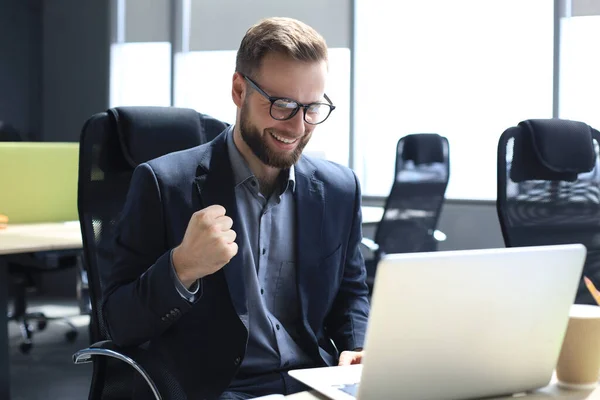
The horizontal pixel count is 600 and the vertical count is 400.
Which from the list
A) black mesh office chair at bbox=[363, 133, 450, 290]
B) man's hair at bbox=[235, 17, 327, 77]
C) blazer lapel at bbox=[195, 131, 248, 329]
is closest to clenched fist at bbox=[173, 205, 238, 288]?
blazer lapel at bbox=[195, 131, 248, 329]

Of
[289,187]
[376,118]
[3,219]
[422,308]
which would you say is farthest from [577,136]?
[376,118]

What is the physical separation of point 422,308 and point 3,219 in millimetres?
2877

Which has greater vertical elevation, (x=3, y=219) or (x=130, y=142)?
(x=130, y=142)

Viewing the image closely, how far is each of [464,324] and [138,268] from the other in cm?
Result: 77

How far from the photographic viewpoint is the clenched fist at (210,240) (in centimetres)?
133

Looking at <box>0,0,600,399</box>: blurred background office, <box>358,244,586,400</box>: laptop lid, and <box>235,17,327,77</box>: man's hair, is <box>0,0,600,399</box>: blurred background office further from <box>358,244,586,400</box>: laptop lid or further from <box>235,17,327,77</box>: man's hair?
<box>358,244,586,400</box>: laptop lid

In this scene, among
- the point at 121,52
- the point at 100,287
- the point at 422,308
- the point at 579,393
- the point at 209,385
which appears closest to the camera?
the point at 422,308

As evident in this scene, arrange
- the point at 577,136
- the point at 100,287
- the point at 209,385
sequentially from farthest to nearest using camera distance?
the point at 577,136
the point at 100,287
the point at 209,385

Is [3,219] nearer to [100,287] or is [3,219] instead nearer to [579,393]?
[100,287]

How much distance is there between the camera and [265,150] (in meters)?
1.66

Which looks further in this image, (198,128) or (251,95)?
(198,128)

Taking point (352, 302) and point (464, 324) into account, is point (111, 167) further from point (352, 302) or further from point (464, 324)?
point (464, 324)

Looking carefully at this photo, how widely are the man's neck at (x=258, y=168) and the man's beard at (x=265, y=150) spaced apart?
4 centimetres

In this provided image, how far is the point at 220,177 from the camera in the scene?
169 centimetres
